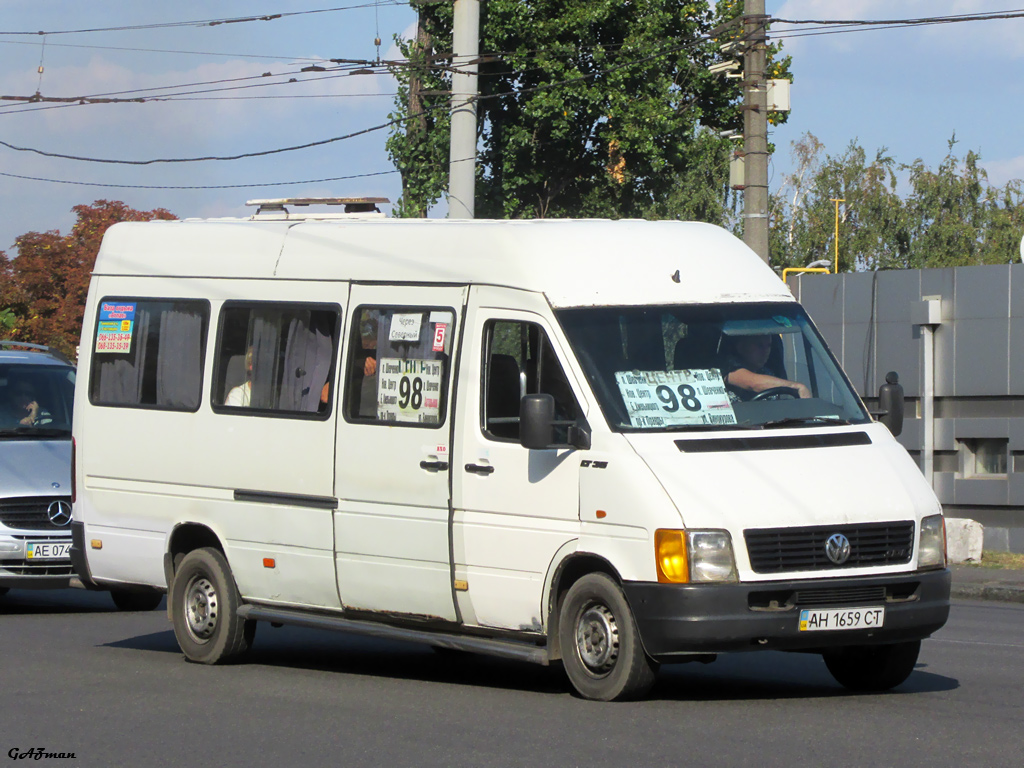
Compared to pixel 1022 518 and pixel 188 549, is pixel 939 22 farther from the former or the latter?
pixel 188 549

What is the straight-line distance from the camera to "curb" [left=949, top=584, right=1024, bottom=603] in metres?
16.3

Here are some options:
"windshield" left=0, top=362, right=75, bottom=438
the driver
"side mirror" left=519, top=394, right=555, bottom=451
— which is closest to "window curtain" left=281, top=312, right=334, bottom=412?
"side mirror" left=519, top=394, right=555, bottom=451

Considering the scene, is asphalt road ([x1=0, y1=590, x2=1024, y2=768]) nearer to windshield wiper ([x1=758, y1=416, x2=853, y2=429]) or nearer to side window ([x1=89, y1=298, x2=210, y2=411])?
windshield wiper ([x1=758, y1=416, x2=853, y2=429])

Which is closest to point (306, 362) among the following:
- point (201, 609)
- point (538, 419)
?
point (201, 609)

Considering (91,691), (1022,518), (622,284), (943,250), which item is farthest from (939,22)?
(943,250)

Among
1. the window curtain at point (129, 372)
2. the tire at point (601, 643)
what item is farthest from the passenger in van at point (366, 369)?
the window curtain at point (129, 372)

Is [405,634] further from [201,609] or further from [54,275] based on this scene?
[54,275]

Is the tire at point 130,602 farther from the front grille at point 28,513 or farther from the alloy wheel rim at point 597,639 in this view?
the alloy wheel rim at point 597,639

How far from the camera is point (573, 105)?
32.7 meters

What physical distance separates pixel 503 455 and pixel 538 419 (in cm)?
65

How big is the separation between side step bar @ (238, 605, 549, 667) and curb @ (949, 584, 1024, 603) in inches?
334

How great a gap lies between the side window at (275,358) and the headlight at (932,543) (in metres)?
3.61

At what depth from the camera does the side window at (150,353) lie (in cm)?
1082

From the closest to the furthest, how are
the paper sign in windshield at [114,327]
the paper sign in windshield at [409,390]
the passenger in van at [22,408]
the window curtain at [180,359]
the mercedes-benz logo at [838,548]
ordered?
1. the mercedes-benz logo at [838,548]
2. the paper sign in windshield at [409,390]
3. the window curtain at [180,359]
4. the paper sign in windshield at [114,327]
5. the passenger in van at [22,408]
